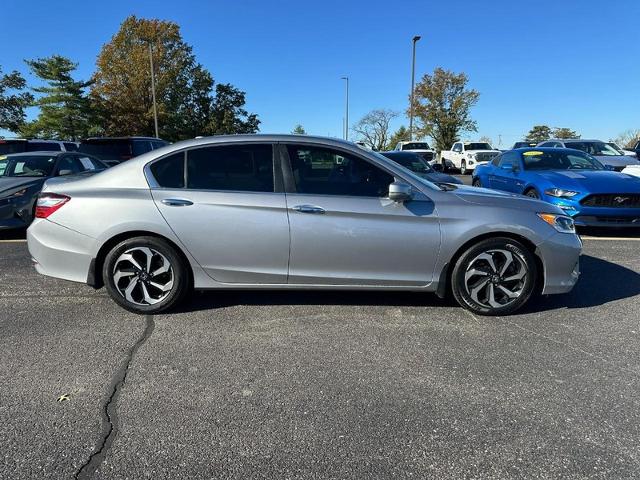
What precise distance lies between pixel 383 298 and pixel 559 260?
1578 mm

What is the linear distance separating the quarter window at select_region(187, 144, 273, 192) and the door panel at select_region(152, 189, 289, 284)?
10 cm

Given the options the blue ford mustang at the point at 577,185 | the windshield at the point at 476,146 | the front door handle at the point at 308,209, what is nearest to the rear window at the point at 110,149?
the blue ford mustang at the point at 577,185

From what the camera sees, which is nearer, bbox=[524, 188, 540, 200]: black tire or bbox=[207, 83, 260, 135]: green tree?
bbox=[524, 188, 540, 200]: black tire

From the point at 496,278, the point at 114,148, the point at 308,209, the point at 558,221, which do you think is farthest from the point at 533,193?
the point at 114,148

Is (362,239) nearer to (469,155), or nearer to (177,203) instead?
(177,203)

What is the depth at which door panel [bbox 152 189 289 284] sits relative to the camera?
382cm

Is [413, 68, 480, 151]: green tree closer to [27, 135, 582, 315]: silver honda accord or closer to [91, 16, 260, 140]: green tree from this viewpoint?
[91, 16, 260, 140]: green tree

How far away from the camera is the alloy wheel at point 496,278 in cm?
394

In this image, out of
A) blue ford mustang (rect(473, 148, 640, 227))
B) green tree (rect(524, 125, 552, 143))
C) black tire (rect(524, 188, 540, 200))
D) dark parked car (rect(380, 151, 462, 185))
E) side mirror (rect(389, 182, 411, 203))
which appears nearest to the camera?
side mirror (rect(389, 182, 411, 203))

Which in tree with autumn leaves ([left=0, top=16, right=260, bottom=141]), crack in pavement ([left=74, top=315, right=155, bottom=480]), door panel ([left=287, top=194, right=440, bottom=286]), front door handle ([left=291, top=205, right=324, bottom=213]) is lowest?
crack in pavement ([left=74, top=315, right=155, bottom=480])

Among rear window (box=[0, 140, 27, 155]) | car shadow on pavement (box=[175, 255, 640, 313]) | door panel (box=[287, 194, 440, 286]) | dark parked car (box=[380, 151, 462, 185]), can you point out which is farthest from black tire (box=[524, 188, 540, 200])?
rear window (box=[0, 140, 27, 155])

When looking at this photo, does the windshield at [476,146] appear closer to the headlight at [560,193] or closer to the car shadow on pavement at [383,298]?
the headlight at [560,193]

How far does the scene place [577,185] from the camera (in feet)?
23.5

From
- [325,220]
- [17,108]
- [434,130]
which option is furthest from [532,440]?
[434,130]
